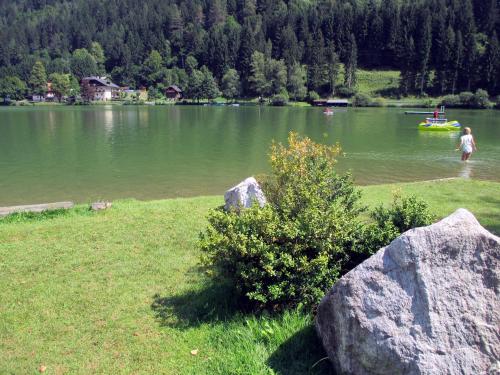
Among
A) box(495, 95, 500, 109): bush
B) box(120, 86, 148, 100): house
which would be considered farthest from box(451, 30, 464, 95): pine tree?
box(120, 86, 148, 100): house

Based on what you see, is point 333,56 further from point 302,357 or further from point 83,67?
Answer: point 302,357

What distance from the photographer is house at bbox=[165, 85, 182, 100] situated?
16488cm

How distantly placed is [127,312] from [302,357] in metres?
3.03

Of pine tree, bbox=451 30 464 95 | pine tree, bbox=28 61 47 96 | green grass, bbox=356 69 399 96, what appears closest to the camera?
pine tree, bbox=451 30 464 95

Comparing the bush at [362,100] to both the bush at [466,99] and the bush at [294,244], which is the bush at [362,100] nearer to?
the bush at [466,99]

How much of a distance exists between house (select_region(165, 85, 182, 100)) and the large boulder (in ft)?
540

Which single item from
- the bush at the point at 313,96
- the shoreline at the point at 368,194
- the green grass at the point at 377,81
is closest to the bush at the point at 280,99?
the bush at the point at 313,96

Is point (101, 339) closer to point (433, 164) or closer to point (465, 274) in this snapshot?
point (465, 274)

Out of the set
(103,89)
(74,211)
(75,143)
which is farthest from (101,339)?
(103,89)

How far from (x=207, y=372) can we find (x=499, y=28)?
179054 millimetres

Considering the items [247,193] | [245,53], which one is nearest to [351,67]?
[245,53]

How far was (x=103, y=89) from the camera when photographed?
167125 millimetres

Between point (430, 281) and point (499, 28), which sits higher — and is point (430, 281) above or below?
below

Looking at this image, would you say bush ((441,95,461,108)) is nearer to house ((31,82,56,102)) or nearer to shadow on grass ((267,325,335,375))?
shadow on grass ((267,325,335,375))
